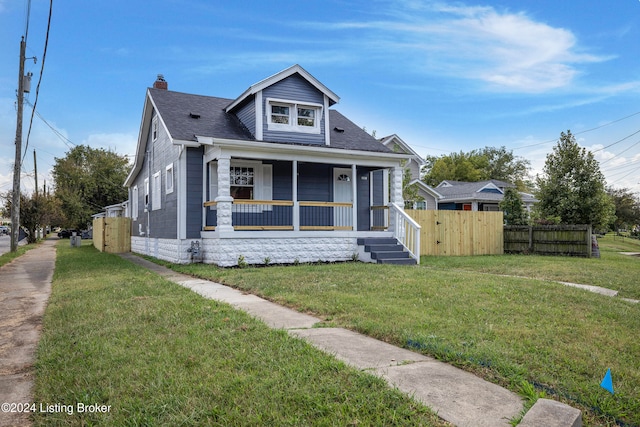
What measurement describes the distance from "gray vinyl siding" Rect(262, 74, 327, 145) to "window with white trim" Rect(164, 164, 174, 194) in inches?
137

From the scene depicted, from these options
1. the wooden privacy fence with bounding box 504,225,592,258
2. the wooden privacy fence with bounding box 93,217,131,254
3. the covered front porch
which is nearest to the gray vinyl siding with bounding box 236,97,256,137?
the covered front porch

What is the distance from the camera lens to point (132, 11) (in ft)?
44.4

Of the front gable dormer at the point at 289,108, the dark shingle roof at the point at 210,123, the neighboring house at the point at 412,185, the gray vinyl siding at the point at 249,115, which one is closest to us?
the dark shingle roof at the point at 210,123

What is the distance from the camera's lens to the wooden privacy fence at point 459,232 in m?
17.6

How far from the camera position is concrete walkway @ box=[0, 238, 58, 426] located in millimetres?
3564

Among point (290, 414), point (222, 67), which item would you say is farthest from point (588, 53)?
point (290, 414)


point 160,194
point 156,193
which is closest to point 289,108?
point 160,194

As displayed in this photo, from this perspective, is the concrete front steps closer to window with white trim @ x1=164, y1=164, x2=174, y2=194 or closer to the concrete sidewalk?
window with white trim @ x1=164, y1=164, x2=174, y2=194

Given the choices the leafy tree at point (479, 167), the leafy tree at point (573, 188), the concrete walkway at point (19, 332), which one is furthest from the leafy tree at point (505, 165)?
the concrete walkway at point (19, 332)

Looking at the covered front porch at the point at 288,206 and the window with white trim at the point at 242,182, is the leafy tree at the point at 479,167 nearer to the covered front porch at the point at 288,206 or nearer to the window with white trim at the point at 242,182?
the covered front porch at the point at 288,206

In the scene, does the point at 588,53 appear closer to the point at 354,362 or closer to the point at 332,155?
the point at 332,155

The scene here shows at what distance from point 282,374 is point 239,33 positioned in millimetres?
13186

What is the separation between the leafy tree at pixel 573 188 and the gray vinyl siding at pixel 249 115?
15138 millimetres

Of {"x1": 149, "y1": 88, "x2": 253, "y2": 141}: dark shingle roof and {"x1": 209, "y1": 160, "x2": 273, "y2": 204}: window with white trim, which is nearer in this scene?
{"x1": 149, "y1": 88, "x2": 253, "y2": 141}: dark shingle roof
